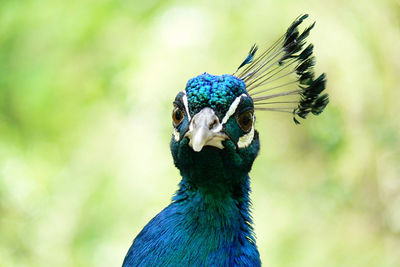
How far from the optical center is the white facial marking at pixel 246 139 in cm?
171

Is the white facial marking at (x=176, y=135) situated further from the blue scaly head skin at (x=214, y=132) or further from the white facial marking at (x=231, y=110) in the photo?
the white facial marking at (x=231, y=110)

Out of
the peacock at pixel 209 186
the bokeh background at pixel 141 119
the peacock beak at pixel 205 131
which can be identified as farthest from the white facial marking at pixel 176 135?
the bokeh background at pixel 141 119

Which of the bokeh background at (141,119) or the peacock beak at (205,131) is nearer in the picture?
the peacock beak at (205,131)

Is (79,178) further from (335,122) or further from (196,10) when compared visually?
(335,122)

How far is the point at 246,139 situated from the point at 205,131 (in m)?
0.24

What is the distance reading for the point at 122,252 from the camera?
3783 mm

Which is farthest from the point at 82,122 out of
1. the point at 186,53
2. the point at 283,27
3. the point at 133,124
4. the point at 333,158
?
the point at 333,158

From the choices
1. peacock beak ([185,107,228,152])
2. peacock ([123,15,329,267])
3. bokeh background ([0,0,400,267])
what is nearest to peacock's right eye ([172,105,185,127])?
peacock ([123,15,329,267])

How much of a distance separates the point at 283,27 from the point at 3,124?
2.02m

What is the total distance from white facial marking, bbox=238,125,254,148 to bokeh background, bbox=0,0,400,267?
1843 millimetres

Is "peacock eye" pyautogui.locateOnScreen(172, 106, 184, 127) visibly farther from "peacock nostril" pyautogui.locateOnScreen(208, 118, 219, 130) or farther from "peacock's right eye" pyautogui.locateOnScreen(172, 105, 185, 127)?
"peacock nostril" pyautogui.locateOnScreen(208, 118, 219, 130)

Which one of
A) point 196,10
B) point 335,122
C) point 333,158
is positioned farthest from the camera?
point 333,158

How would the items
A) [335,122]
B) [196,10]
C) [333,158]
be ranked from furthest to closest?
[333,158], [335,122], [196,10]

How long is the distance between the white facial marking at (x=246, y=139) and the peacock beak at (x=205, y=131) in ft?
0.30
